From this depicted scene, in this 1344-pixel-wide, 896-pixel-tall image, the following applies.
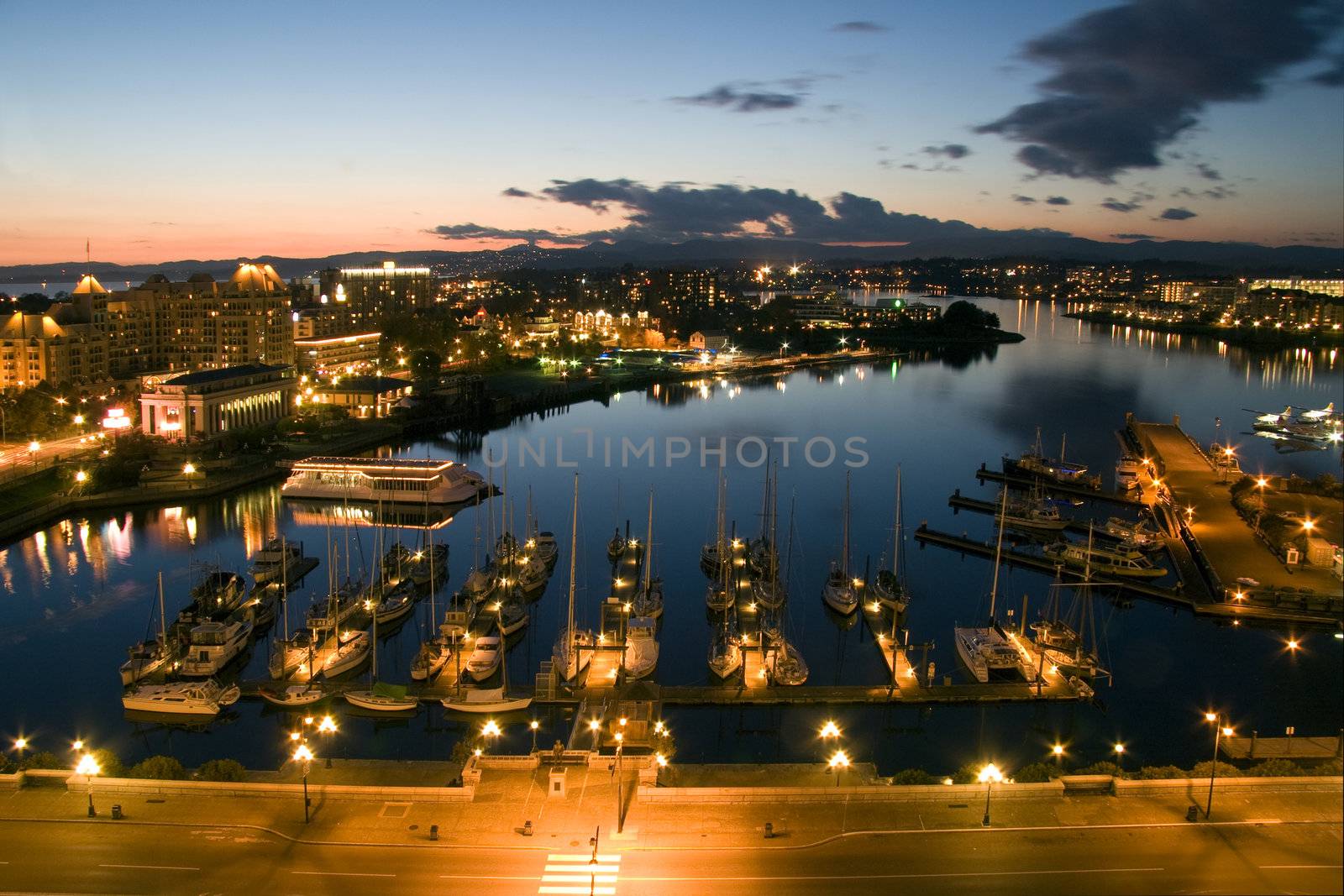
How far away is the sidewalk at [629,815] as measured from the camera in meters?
5.89

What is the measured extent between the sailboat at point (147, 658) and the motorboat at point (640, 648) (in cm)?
484

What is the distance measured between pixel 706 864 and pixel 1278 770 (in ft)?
13.8

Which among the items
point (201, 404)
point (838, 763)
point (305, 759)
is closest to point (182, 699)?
point (305, 759)

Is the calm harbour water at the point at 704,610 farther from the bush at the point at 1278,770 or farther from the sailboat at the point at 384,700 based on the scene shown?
the bush at the point at 1278,770

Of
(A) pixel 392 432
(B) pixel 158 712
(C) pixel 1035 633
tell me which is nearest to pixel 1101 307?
(A) pixel 392 432

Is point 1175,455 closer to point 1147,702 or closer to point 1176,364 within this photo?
point 1147,702

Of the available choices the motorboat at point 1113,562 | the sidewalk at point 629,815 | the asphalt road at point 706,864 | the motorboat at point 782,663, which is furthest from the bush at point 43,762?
the motorboat at point 1113,562

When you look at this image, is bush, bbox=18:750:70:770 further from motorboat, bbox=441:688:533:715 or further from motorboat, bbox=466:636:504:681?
motorboat, bbox=466:636:504:681

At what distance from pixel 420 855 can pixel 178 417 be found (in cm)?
2088

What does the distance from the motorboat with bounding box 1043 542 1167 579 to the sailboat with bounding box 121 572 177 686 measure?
11871mm

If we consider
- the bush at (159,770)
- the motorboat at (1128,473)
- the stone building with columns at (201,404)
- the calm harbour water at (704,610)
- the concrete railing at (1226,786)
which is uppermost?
the stone building with columns at (201,404)

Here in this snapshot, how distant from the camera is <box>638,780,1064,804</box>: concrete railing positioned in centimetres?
630

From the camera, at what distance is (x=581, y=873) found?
5504mm

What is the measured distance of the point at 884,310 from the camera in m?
74.9
